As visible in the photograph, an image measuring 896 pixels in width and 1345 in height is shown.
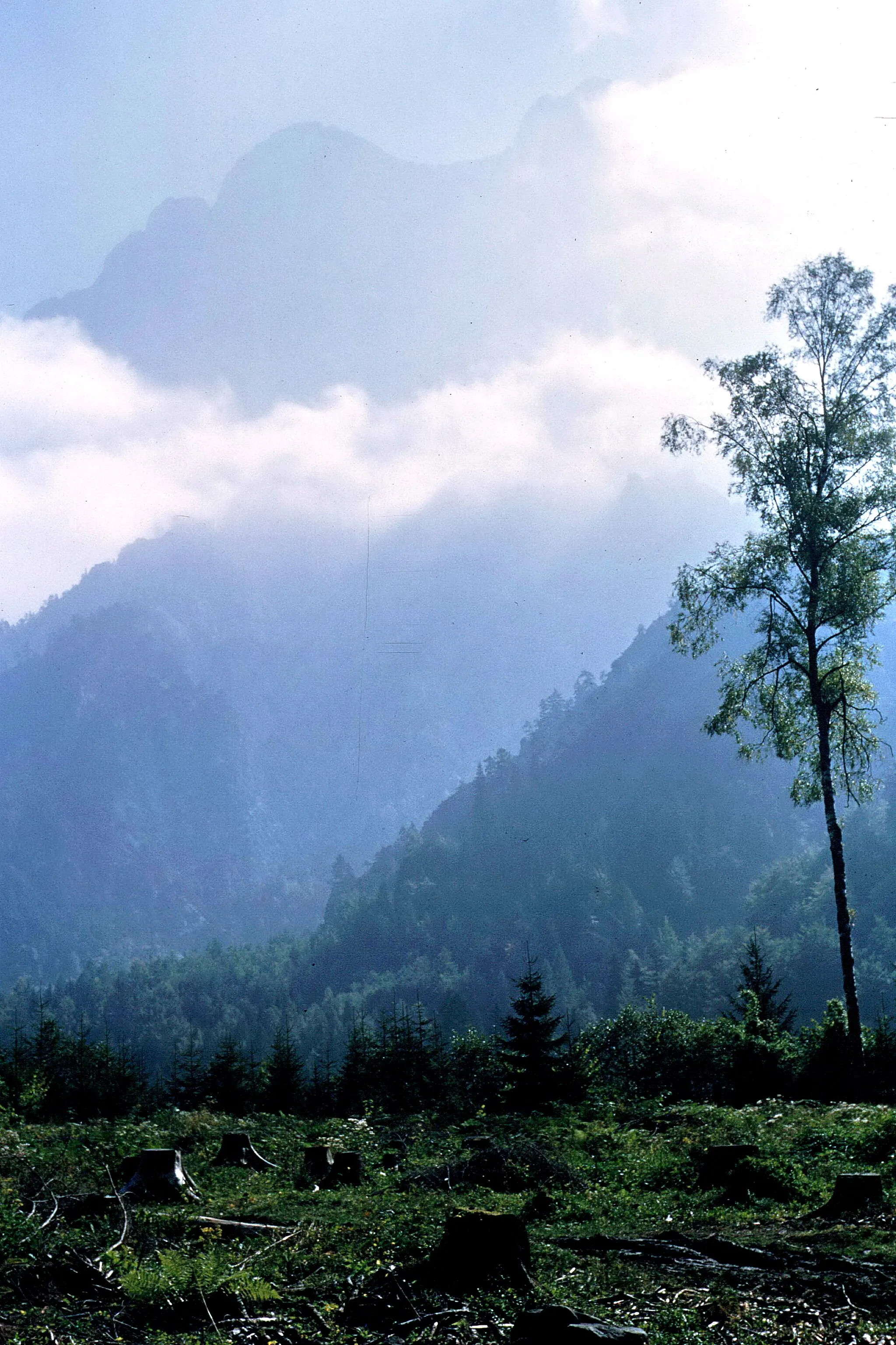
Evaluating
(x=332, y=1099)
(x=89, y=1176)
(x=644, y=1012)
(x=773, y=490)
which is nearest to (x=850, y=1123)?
(x=89, y=1176)

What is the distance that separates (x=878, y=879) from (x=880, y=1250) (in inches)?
7351

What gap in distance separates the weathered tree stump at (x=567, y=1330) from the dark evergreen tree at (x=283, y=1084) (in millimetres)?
21632

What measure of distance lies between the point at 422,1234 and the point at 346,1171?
17.7 feet

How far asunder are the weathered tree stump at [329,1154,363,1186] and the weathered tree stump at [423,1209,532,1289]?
5.96 metres

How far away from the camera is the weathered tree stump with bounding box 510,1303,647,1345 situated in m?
6.64

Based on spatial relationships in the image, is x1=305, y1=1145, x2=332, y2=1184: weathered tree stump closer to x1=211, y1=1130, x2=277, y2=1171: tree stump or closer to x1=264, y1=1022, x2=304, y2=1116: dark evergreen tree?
x1=211, y1=1130, x2=277, y2=1171: tree stump

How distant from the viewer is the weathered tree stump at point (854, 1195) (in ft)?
33.8

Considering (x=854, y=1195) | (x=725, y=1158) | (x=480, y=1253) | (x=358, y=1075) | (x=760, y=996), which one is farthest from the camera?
(x=760, y=996)

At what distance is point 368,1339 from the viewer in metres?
7.67

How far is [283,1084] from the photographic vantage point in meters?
28.9

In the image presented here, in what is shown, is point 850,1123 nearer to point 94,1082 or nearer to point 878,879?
point 94,1082

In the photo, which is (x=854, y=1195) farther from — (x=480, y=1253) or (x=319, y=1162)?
(x=319, y=1162)

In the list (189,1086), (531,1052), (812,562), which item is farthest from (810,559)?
(189,1086)

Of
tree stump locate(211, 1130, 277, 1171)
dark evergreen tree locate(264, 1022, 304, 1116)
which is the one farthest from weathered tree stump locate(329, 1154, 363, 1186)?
dark evergreen tree locate(264, 1022, 304, 1116)
